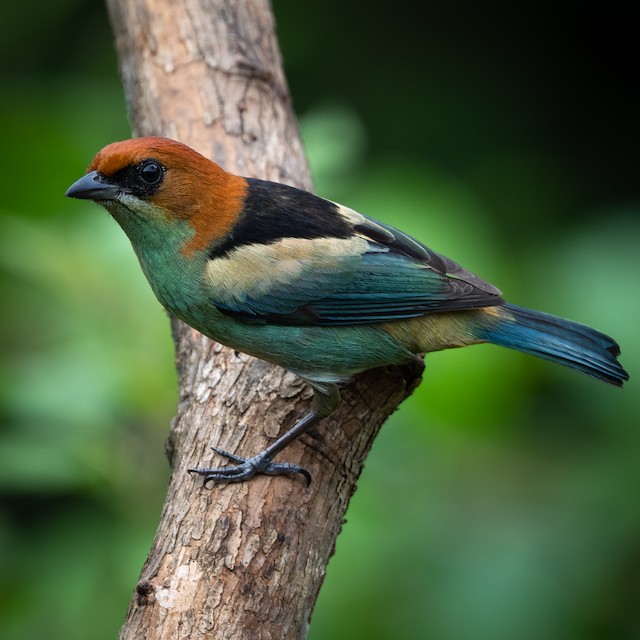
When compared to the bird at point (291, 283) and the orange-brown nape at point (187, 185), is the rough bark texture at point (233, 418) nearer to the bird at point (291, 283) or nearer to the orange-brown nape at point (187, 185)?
the bird at point (291, 283)

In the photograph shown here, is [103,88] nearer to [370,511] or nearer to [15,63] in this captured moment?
[15,63]

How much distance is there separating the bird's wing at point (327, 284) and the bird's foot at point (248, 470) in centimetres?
42

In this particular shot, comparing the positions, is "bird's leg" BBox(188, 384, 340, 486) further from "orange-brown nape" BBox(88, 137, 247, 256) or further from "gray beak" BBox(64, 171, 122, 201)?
"gray beak" BBox(64, 171, 122, 201)

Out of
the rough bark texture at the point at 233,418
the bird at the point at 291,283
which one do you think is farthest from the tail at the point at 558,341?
the rough bark texture at the point at 233,418

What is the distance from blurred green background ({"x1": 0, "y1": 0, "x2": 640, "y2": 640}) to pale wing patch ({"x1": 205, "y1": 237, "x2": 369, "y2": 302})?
632 mm

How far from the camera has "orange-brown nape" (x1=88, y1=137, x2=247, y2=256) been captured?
291cm

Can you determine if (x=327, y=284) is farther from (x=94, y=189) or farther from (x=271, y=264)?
(x=94, y=189)

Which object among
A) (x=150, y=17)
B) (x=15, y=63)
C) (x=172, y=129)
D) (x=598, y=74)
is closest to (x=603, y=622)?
(x=172, y=129)

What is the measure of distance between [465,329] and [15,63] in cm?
370

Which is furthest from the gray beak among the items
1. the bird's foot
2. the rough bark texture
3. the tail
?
the tail

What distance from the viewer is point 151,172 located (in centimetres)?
293

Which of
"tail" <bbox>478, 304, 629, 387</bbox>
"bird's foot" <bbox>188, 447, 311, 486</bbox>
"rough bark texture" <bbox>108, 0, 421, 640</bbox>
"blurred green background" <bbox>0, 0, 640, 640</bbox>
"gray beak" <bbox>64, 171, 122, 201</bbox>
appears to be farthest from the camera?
"blurred green background" <bbox>0, 0, 640, 640</bbox>

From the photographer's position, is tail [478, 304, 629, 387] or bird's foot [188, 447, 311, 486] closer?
bird's foot [188, 447, 311, 486]

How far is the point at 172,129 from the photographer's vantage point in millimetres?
3682
